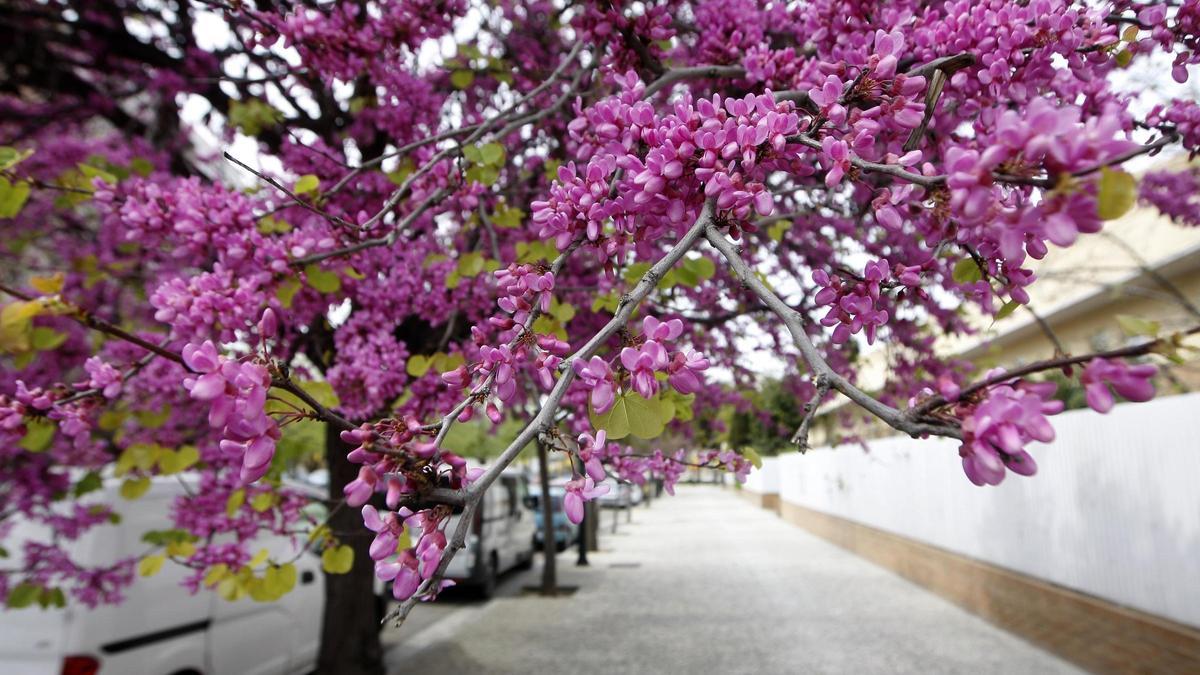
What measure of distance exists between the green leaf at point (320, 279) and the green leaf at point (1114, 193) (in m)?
2.52

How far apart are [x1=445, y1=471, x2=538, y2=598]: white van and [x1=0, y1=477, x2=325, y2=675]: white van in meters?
3.57

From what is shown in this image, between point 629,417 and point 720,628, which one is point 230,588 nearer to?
point 629,417

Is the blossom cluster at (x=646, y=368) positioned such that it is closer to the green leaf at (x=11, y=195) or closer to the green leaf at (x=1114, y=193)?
the green leaf at (x=1114, y=193)

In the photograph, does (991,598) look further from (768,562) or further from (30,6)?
(30,6)

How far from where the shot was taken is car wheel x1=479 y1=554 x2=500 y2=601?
11.7 meters

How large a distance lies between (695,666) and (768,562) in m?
7.31

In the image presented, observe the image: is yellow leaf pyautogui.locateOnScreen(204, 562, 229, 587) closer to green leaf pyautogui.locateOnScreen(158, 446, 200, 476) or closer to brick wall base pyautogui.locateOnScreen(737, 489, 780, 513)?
green leaf pyautogui.locateOnScreen(158, 446, 200, 476)

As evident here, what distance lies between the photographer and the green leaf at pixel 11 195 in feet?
8.18

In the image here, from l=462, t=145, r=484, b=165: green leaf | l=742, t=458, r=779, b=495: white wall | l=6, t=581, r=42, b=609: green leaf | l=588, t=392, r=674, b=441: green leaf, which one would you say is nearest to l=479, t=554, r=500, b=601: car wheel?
l=6, t=581, r=42, b=609: green leaf

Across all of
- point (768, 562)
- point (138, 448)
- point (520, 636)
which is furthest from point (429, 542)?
point (768, 562)

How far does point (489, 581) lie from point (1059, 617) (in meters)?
8.56

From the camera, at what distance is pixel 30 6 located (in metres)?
5.84

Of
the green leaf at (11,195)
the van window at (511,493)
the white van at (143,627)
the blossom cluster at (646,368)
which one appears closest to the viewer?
the blossom cluster at (646,368)

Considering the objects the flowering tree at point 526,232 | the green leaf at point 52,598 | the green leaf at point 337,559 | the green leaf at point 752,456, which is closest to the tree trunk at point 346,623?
the flowering tree at point 526,232
